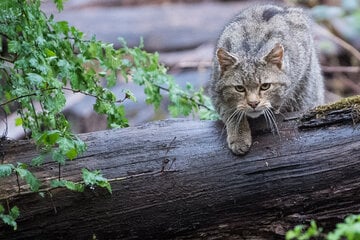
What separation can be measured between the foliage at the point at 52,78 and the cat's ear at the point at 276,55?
901mm

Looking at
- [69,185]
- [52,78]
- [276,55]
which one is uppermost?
[52,78]

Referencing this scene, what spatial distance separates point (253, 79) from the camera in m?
4.09

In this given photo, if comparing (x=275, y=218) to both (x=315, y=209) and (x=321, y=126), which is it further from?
(x=321, y=126)

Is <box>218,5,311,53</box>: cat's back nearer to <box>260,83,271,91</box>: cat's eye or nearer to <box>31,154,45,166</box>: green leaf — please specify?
<box>260,83,271,91</box>: cat's eye

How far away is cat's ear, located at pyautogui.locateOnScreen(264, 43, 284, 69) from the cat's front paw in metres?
0.58

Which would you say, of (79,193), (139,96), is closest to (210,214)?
(79,193)

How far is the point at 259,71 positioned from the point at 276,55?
0.47ft

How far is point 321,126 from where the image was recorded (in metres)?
3.83

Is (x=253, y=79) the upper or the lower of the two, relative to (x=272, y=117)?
upper

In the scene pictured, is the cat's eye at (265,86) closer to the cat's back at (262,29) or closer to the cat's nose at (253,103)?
the cat's nose at (253,103)

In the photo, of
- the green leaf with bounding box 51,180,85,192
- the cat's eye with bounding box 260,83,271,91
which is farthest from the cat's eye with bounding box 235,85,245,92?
the green leaf with bounding box 51,180,85,192

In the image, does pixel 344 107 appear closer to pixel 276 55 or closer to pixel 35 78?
pixel 276 55

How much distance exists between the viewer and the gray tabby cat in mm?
4074

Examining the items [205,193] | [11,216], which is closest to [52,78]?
[11,216]
